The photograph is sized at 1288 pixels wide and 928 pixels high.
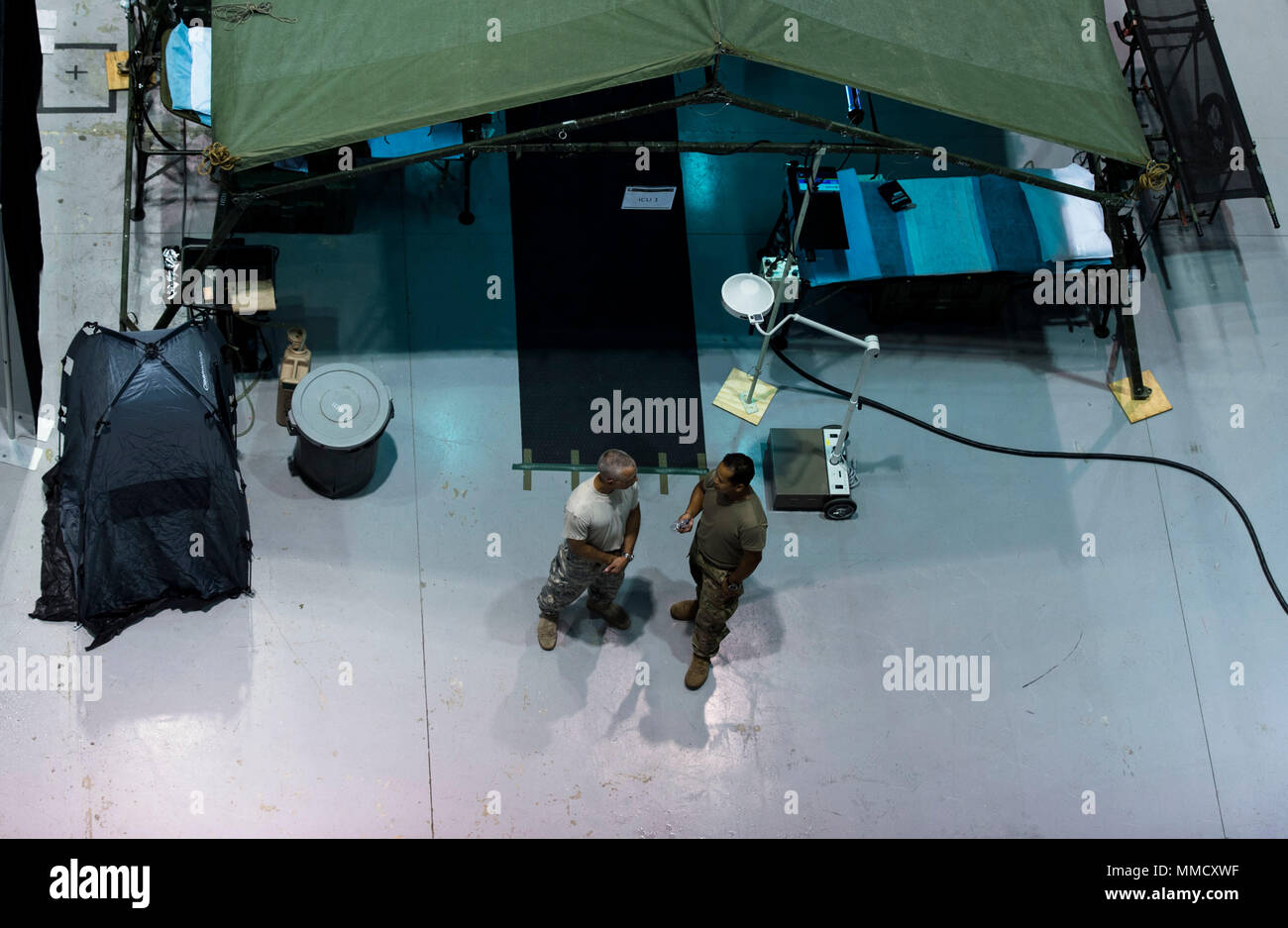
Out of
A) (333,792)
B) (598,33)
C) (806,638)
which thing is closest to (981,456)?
(806,638)

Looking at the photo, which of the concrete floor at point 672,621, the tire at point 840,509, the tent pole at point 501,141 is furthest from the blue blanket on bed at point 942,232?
the tent pole at point 501,141

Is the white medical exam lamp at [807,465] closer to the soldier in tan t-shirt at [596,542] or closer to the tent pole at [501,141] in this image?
the tent pole at [501,141]

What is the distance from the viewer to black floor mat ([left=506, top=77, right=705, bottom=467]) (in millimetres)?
7848

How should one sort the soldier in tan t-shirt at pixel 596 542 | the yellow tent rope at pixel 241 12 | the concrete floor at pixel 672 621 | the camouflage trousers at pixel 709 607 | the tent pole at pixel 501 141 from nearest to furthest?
the soldier in tan t-shirt at pixel 596 542 → the camouflage trousers at pixel 709 607 → the tent pole at pixel 501 141 → the concrete floor at pixel 672 621 → the yellow tent rope at pixel 241 12

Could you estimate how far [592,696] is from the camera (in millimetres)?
7055

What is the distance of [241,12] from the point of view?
7.10 m

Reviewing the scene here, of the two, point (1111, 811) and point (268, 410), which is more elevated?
point (268, 410)

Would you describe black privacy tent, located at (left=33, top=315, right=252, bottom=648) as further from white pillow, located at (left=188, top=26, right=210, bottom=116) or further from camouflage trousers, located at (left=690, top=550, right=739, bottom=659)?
camouflage trousers, located at (left=690, top=550, right=739, bottom=659)

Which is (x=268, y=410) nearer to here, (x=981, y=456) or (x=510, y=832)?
(x=510, y=832)

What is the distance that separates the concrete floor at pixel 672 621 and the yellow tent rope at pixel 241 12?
5.00ft

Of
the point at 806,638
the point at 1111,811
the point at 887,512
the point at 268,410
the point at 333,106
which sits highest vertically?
the point at 333,106

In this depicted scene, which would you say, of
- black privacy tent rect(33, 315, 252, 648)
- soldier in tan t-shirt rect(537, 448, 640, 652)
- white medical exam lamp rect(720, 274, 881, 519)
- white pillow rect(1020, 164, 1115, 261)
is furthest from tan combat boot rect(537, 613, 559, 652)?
white pillow rect(1020, 164, 1115, 261)

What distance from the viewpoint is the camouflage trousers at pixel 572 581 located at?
6.53m

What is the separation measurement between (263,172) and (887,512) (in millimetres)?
4450
